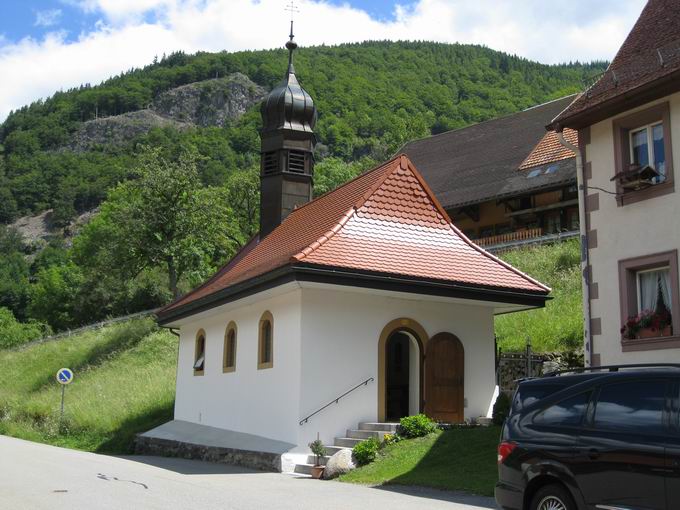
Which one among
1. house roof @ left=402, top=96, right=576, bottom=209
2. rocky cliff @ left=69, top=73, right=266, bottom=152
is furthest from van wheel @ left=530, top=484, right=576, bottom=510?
rocky cliff @ left=69, top=73, right=266, bottom=152

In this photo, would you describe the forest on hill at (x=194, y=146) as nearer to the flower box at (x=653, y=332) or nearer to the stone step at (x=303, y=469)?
the stone step at (x=303, y=469)

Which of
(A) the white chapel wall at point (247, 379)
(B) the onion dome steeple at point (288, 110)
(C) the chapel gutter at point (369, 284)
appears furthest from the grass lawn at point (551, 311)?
(B) the onion dome steeple at point (288, 110)

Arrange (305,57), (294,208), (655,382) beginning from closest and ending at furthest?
(655,382), (294,208), (305,57)

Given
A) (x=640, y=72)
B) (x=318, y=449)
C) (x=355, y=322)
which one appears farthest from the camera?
(x=355, y=322)

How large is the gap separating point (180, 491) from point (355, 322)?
7032 mm

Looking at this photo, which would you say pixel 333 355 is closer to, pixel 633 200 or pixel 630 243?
pixel 630 243

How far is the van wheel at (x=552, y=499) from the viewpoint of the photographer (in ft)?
27.0

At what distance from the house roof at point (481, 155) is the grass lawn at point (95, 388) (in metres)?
16.9

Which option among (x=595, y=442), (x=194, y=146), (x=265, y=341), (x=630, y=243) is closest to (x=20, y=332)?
(x=194, y=146)

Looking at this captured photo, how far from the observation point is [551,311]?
2777 cm

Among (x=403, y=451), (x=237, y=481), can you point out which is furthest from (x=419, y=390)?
(x=237, y=481)

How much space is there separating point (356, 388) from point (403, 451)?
2.54m

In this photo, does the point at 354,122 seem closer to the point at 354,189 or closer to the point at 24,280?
the point at 24,280

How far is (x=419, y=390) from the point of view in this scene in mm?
19141
